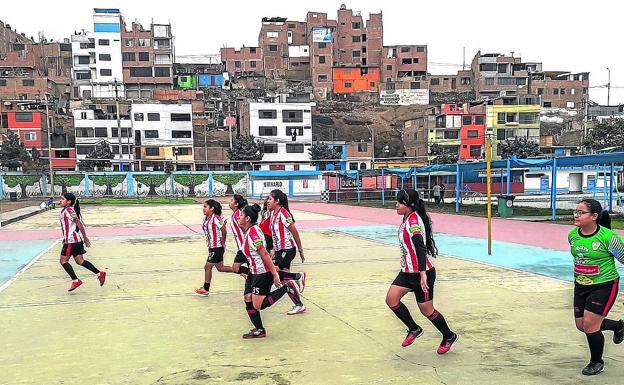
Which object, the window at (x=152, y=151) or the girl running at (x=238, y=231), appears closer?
the girl running at (x=238, y=231)

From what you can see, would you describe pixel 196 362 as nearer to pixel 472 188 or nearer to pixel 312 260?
pixel 312 260

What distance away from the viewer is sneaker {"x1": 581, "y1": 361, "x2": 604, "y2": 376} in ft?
16.0

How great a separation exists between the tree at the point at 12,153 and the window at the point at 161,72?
30.5m

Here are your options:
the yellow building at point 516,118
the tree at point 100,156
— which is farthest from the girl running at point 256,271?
the yellow building at point 516,118

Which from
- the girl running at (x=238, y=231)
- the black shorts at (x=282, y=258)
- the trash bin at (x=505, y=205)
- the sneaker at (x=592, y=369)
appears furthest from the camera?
the trash bin at (x=505, y=205)

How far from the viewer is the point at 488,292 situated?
8.72 m

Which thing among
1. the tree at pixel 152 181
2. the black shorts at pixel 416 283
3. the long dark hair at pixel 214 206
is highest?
the long dark hair at pixel 214 206

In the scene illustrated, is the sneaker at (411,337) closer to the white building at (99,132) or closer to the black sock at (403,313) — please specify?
the black sock at (403,313)

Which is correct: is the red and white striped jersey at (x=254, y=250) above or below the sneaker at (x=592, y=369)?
above

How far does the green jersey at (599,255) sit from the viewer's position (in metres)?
4.79

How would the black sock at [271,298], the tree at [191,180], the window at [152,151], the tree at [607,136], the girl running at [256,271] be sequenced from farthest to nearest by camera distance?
1. the window at [152,151]
2. the tree at [191,180]
3. the tree at [607,136]
4. the black sock at [271,298]
5. the girl running at [256,271]

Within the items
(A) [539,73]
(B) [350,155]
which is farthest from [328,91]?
(A) [539,73]

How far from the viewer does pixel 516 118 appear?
2825 inches

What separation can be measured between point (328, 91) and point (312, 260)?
86612mm
